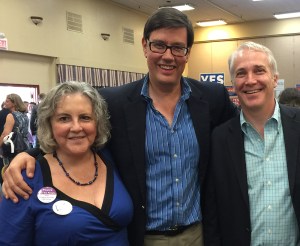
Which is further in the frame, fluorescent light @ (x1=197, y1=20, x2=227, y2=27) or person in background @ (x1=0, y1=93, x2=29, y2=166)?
fluorescent light @ (x1=197, y1=20, x2=227, y2=27)

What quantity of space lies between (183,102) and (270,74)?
50 cm

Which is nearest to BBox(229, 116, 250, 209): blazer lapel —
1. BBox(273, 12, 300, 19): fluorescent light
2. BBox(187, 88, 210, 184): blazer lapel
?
BBox(187, 88, 210, 184): blazer lapel

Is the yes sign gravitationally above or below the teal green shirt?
above

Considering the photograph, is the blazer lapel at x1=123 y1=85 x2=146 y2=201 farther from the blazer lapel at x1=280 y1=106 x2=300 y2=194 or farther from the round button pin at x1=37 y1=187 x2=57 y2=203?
the blazer lapel at x1=280 y1=106 x2=300 y2=194

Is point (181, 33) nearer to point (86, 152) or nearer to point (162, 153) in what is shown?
point (162, 153)

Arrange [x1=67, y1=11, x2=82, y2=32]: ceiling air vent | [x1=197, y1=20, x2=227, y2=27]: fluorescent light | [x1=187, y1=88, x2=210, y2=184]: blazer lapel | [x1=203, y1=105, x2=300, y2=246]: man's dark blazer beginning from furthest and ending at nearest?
[x1=197, y1=20, x2=227, y2=27]: fluorescent light
[x1=67, y1=11, x2=82, y2=32]: ceiling air vent
[x1=187, y1=88, x2=210, y2=184]: blazer lapel
[x1=203, y1=105, x2=300, y2=246]: man's dark blazer

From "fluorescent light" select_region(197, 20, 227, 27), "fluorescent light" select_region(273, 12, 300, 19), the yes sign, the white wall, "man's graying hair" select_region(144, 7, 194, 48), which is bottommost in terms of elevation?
"man's graying hair" select_region(144, 7, 194, 48)

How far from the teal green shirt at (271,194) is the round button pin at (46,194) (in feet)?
3.25

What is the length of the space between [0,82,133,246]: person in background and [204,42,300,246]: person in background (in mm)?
554

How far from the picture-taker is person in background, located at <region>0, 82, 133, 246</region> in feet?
5.86

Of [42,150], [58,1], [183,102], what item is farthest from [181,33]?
[58,1]

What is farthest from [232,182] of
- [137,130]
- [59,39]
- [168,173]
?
[59,39]

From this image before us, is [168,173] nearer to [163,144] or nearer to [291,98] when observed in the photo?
[163,144]

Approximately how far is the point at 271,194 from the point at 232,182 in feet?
0.70
